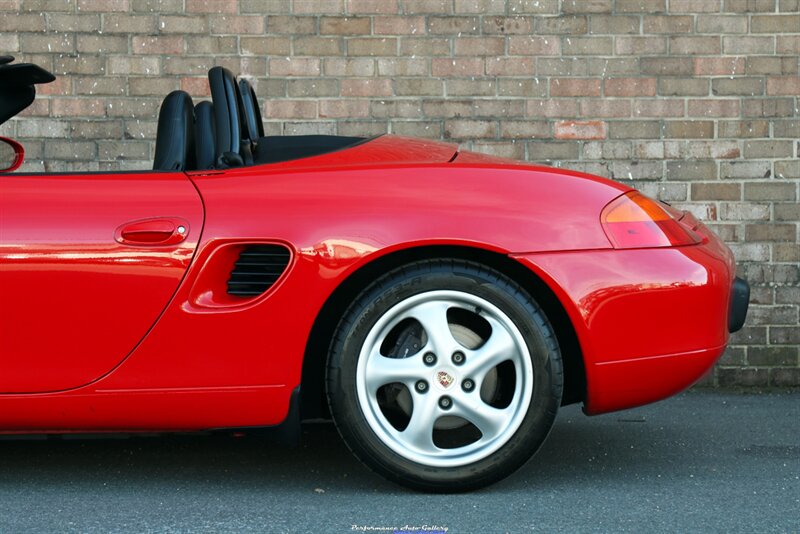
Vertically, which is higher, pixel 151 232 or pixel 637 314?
pixel 151 232

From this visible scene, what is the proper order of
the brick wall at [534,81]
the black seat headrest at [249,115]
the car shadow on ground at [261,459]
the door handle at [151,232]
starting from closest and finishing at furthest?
the door handle at [151,232] → the car shadow on ground at [261,459] → the black seat headrest at [249,115] → the brick wall at [534,81]

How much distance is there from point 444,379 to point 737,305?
94 centimetres

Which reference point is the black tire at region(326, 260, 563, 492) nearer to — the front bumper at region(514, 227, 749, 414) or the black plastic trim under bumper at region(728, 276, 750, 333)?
the front bumper at region(514, 227, 749, 414)

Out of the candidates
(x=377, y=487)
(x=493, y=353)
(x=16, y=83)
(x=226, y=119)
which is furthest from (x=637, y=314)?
(x=16, y=83)

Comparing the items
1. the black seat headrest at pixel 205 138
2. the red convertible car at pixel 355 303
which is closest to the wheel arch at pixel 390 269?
the red convertible car at pixel 355 303

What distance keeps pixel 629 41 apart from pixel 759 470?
104 inches

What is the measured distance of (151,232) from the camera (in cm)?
354

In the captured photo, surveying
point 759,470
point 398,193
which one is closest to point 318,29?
point 398,193

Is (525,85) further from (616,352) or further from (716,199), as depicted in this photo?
(616,352)

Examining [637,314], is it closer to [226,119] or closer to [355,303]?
[355,303]

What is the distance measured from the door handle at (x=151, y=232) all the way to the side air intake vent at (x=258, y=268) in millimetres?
174

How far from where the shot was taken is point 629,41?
20.2ft

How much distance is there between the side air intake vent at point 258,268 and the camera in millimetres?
3582

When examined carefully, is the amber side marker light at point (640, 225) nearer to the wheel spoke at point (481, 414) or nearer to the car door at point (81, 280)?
the wheel spoke at point (481, 414)
